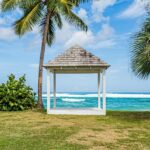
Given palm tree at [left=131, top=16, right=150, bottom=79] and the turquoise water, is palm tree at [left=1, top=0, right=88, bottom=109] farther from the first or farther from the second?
the turquoise water

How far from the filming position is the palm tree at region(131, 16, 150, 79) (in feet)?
44.0

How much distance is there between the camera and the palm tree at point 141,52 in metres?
13.4

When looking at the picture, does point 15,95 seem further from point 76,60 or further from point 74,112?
point 76,60

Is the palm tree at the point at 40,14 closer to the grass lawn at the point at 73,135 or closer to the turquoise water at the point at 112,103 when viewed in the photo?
the grass lawn at the point at 73,135

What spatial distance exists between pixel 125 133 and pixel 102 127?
1395mm

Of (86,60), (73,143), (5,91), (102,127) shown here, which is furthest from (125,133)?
(5,91)

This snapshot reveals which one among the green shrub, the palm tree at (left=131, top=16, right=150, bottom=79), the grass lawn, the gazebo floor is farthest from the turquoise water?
the grass lawn

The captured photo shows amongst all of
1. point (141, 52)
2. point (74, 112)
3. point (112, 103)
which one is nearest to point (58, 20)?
point (74, 112)

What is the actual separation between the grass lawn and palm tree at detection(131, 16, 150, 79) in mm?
2369

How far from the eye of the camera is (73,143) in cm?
862

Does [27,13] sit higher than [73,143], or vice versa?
[27,13]

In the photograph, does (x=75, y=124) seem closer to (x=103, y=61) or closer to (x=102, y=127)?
(x=102, y=127)

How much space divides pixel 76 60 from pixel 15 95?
14.6 feet

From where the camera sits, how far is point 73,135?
9844 millimetres
